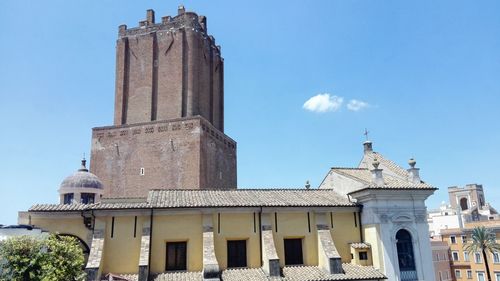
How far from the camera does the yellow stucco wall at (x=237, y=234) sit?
21103 millimetres

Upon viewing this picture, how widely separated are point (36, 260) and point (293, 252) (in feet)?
42.5

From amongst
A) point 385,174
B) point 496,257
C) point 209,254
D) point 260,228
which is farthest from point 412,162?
point 496,257

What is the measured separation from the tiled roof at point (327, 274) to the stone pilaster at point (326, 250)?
338 millimetres

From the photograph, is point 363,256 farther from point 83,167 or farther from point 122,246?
point 83,167

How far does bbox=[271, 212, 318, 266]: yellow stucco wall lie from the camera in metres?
22.0

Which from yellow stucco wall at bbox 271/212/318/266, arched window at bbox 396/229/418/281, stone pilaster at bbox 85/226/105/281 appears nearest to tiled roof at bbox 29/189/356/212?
yellow stucco wall at bbox 271/212/318/266

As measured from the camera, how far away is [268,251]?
67.5 feet

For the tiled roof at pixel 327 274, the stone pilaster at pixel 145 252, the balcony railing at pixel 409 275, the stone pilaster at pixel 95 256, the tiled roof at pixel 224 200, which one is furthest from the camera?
the balcony railing at pixel 409 275

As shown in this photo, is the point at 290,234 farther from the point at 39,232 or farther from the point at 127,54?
the point at 127,54

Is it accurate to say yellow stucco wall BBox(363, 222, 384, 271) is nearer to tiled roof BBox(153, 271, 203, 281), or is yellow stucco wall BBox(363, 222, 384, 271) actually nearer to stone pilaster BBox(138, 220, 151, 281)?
tiled roof BBox(153, 271, 203, 281)

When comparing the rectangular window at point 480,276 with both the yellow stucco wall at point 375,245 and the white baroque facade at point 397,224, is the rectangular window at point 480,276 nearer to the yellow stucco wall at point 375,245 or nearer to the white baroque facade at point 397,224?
the white baroque facade at point 397,224

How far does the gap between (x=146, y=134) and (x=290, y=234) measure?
738 inches

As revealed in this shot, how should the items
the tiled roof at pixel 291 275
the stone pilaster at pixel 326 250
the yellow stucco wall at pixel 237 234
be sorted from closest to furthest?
the tiled roof at pixel 291 275 < the stone pilaster at pixel 326 250 < the yellow stucco wall at pixel 237 234

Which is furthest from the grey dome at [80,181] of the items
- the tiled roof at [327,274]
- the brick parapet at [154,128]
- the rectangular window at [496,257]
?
the rectangular window at [496,257]
